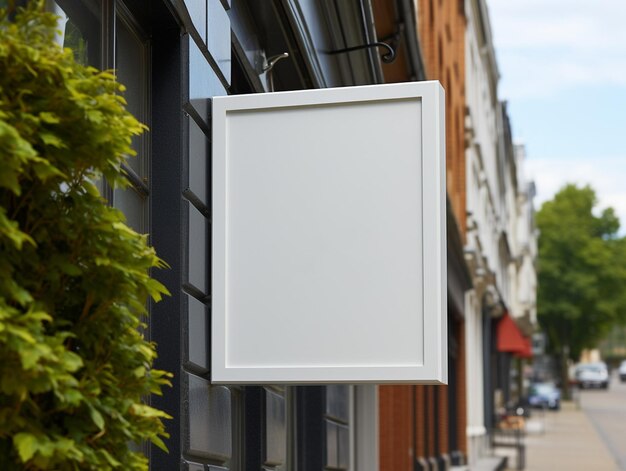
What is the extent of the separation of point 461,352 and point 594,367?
2510 inches

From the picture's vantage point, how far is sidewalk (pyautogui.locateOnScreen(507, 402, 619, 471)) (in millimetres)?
26859

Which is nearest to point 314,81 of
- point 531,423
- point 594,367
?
point 531,423

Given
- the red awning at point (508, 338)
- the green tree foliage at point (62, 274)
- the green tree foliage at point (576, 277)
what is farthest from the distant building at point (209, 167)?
the green tree foliage at point (576, 277)

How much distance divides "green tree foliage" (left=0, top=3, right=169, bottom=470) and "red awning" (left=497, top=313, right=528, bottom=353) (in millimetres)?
32492

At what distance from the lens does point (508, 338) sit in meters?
35.7

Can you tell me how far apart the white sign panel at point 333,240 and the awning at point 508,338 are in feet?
100

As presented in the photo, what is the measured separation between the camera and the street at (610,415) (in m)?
33.9

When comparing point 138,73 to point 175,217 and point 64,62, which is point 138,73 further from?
point 64,62

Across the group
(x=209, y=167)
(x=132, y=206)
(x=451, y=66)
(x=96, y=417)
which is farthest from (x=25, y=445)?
(x=451, y=66)

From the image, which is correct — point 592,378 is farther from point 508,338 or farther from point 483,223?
point 483,223

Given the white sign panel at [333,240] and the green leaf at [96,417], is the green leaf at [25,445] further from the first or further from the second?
the white sign panel at [333,240]

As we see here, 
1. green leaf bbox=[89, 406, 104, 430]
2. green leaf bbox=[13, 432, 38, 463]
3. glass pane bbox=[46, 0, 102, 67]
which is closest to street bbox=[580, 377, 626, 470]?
glass pane bbox=[46, 0, 102, 67]

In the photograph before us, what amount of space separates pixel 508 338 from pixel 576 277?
125ft

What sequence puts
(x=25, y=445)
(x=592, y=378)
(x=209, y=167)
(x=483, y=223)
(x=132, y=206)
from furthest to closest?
(x=592, y=378)
(x=483, y=223)
(x=209, y=167)
(x=132, y=206)
(x=25, y=445)
